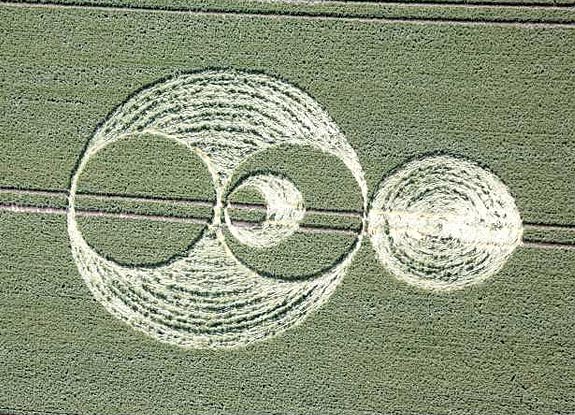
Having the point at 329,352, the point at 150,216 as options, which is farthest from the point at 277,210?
the point at 329,352

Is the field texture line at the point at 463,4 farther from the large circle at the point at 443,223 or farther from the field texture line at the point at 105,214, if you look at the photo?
the field texture line at the point at 105,214

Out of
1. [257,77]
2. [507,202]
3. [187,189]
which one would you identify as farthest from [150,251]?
[507,202]

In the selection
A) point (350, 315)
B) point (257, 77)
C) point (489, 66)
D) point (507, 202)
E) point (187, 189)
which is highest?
point (489, 66)

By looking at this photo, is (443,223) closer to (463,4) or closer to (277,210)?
(277,210)

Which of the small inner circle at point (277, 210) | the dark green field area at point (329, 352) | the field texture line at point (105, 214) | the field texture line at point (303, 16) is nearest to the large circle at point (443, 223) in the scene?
the dark green field area at point (329, 352)

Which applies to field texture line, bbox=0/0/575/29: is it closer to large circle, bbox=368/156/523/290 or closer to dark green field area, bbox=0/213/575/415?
large circle, bbox=368/156/523/290

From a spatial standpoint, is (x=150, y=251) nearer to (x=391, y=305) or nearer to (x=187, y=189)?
(x=187, y=189)
